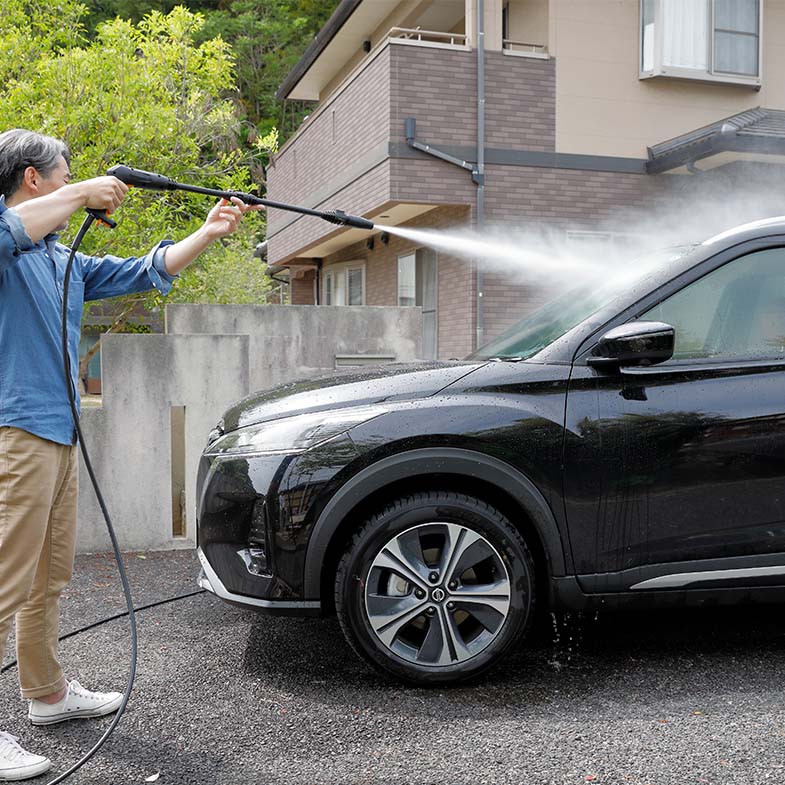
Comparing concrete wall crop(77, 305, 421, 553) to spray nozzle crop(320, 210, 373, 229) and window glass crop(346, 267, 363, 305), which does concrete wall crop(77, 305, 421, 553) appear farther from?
window glass crop(346, 267, 363, 305)

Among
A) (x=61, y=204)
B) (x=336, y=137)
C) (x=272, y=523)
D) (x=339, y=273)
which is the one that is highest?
(x=336, y=137)

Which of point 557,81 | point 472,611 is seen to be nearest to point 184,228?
point 557,81

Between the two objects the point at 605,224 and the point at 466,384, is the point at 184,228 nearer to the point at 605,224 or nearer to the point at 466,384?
the point at 605,224

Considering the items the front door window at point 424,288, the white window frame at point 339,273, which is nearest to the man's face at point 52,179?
the front door window at point 424,288

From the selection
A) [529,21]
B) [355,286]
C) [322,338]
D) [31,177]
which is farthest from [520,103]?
[31,177]

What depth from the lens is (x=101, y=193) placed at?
2930 millimetres

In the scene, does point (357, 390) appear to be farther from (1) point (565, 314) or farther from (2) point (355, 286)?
(2) point (355, 286)

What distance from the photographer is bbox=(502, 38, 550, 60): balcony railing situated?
451 inches

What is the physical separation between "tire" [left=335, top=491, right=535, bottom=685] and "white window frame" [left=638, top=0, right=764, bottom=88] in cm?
986

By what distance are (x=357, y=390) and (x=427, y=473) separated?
0.49 metres

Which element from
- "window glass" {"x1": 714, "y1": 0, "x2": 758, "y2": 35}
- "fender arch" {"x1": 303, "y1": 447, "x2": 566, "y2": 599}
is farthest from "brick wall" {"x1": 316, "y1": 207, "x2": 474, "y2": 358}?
"fender arch" {"x1": 303, "y1": 447, "x2": 566, "y2": 599}

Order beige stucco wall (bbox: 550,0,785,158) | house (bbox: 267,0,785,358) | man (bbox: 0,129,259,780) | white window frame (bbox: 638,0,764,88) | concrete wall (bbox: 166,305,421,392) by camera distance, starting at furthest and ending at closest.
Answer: white window frame (bbox: 638,0,764,88), beige stucco wall (bbox: 550,0,785,158), house (bbox: 267,0,785,358), concrete wall (bbox: 166,305,421,392), man (bbox: 0,129,259,780)

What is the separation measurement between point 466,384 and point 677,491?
951 mm

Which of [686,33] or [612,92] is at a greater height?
[686,33]
